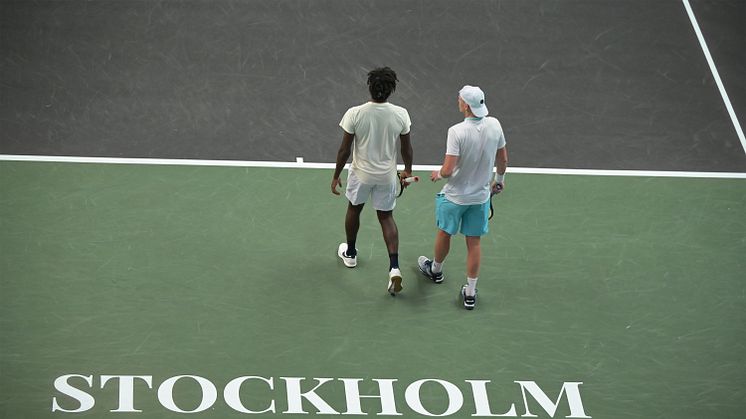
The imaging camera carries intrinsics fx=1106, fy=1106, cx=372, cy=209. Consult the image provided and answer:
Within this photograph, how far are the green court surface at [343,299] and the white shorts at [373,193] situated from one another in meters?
0.73

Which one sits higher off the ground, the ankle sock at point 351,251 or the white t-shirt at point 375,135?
the white t-shirt at point 375,135

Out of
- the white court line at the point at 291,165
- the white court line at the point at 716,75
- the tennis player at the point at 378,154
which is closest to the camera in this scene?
the tennis player at the point at 378,154

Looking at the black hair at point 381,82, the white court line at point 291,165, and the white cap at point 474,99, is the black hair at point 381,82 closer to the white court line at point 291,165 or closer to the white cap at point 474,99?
the white cap at point 474,99

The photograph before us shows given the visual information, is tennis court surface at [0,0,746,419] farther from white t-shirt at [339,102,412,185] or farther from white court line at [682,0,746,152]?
white t-shirt at [339,102,412,185]

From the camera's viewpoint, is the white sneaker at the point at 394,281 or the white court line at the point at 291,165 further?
the white court line at the point at 291,165

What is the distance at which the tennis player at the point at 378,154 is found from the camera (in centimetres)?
888

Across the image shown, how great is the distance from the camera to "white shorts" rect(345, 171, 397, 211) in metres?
9.28

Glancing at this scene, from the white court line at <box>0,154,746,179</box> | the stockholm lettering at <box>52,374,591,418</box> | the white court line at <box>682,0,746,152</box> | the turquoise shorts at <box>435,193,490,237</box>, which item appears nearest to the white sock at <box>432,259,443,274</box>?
the turquoise shorts at <box>435,193,490,237</box>

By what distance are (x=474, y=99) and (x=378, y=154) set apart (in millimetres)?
1011

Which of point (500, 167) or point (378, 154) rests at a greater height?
point (378, 154)

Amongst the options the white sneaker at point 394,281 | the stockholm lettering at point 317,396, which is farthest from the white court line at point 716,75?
the stockholm lettering at point 317,396

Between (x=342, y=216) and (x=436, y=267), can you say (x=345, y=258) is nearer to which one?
(x=342, y=216)

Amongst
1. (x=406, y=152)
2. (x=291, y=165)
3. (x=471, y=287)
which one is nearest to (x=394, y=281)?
(x=471, y=287)

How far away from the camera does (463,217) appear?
915 centimetres
